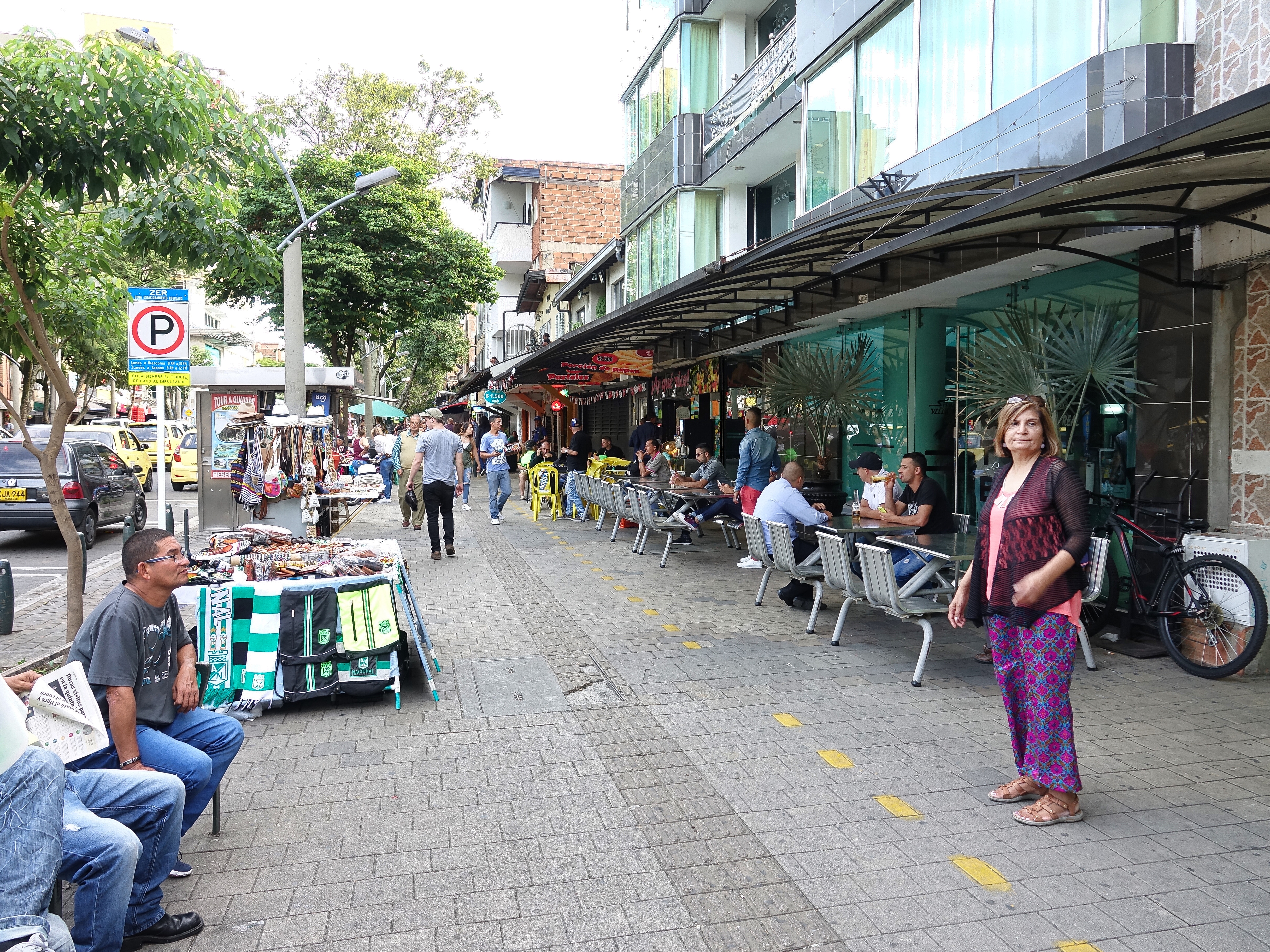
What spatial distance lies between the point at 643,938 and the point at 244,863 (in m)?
1.71

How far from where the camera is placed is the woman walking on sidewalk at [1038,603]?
391 cm

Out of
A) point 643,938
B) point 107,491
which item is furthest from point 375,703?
point 107,491

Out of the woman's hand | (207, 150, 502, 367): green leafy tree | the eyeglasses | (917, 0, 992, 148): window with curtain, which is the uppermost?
(207, 150, 502, 367): green leafy tree

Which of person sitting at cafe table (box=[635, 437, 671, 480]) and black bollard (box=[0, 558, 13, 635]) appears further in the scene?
person sitting at cafe table (box=[635, 437, 671, 480])

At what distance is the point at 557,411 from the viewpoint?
29891 mm

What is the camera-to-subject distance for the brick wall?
35.5 meters

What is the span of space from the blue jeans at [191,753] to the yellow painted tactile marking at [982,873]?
A: 9.69ft

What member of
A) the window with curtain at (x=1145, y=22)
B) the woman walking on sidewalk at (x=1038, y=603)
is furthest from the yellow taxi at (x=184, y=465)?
the woman walking on sidewalk at (x=1038, y=603)

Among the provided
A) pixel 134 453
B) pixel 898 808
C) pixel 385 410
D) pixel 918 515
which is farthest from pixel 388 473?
pixel 898 808

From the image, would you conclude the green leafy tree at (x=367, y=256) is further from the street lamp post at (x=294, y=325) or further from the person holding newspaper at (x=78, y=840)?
the person holding newspaper at (x=78, y=840)

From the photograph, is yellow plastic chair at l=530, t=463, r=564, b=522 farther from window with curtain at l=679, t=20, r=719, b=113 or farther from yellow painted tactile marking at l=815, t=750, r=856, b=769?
yellow painted tactile marking at l=815, t=750, r=856, b=769

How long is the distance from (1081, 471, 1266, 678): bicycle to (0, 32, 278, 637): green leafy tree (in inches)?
279

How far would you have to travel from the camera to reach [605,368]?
17047 millimetres

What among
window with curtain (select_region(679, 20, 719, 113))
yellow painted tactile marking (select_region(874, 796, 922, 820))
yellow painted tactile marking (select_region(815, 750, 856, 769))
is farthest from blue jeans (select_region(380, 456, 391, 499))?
yellow painted tactile marking (select_region(874, 796, 922, 820))
